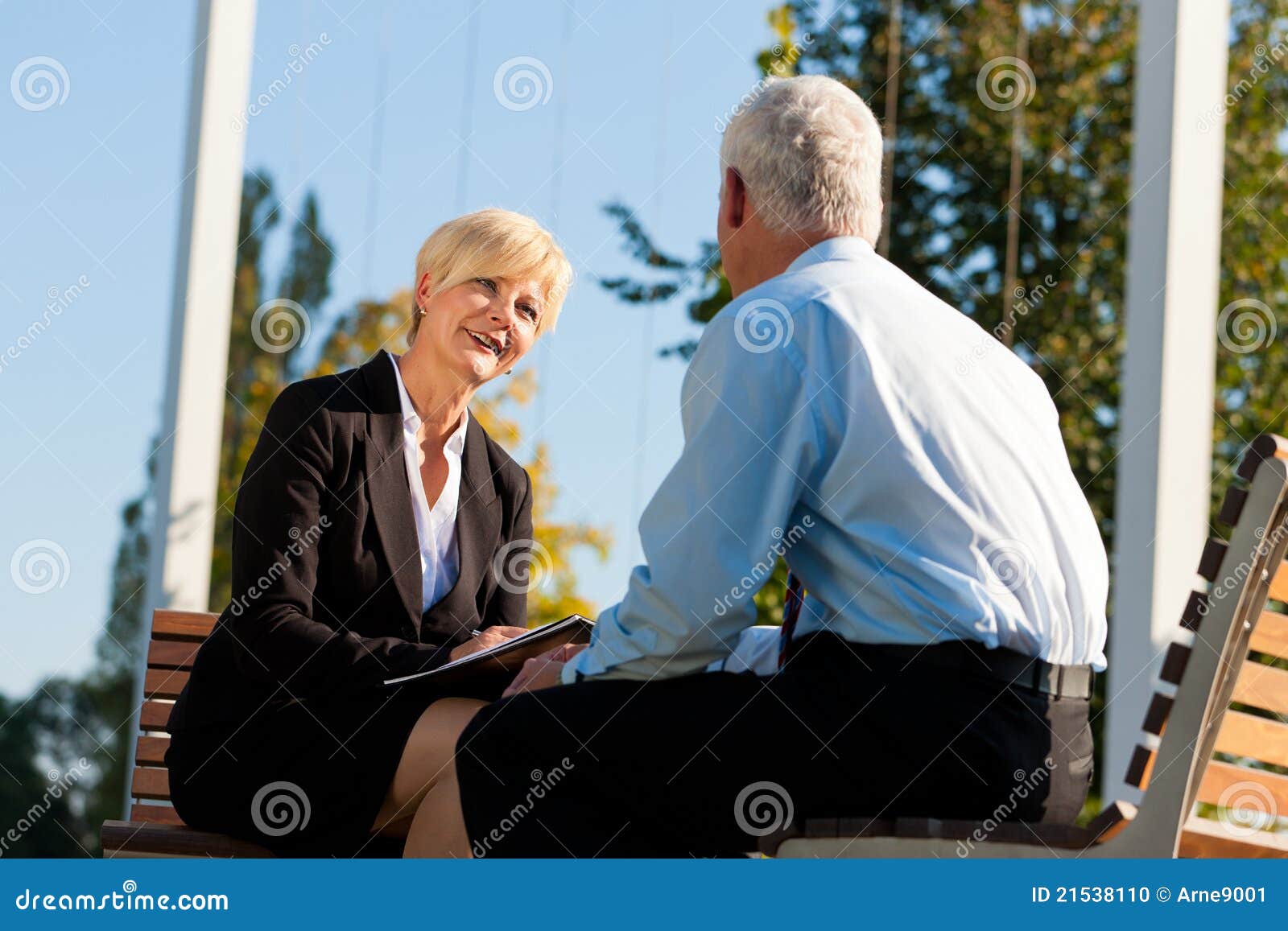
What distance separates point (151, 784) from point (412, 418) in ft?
3.32

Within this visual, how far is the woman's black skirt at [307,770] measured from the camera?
239 cm

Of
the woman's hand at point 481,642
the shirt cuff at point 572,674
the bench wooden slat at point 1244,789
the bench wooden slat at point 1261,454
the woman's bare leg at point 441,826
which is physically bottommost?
the woman's bare leg at point 441,826

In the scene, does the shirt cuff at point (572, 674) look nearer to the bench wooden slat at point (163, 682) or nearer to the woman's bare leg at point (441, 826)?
the woman's bare leg at point (441, 826)

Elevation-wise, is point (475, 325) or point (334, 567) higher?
point (475, 325)

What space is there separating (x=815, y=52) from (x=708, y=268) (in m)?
1.77

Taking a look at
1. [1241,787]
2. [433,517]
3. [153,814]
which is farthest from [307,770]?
[1241,787]

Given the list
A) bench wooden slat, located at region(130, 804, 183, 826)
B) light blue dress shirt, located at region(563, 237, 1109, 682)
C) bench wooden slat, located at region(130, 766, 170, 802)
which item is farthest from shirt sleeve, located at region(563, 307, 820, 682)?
bench wooden slat, located at region(130, 766, 170, 802)

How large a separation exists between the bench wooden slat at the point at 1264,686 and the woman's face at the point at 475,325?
1569 mm

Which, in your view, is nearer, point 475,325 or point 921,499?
point 921,499

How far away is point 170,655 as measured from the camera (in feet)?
10.6

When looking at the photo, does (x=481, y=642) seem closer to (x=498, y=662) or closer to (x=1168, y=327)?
(x=498, y=662)

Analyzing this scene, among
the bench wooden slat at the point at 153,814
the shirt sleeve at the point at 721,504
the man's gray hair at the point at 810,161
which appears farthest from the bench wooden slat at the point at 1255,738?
the bench wooden slat at the point at 153,814

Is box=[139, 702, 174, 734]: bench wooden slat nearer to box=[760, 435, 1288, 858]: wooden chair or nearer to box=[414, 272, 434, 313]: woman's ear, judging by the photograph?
box=[414, 272, 434, 313]: woman's ear

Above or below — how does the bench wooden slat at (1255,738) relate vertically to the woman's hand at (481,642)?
below
